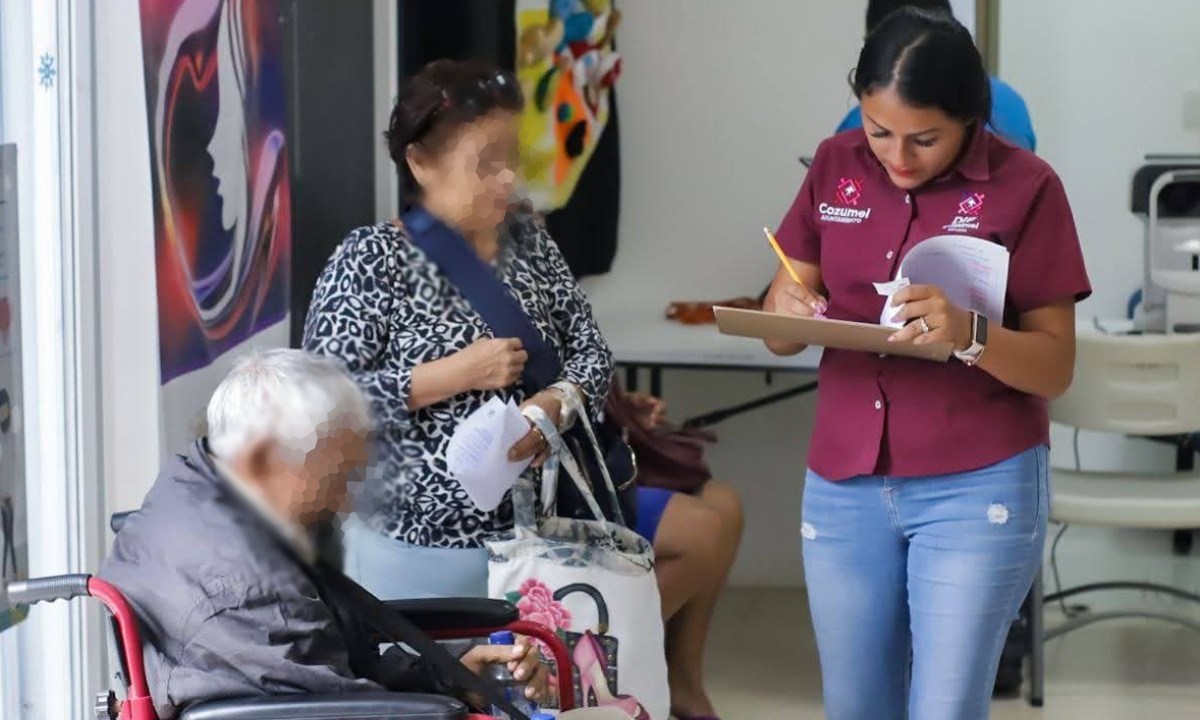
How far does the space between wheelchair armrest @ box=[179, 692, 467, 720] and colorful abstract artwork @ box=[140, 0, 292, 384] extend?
0.85 meters

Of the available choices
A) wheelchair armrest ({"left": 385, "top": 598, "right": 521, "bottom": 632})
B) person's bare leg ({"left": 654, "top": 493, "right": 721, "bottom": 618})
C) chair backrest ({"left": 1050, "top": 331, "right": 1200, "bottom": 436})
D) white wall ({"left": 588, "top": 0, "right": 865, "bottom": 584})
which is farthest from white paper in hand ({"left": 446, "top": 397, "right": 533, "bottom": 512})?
white wall ({"left": 588, "top": 0, "right": 865, "bottom": 584})

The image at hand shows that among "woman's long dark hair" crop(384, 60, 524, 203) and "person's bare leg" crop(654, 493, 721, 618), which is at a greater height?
"woman's long dark hair" crop(384, 60, 524, 203)

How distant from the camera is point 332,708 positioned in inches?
62.6

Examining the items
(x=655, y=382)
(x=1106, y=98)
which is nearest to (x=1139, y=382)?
(x=655, y=382)

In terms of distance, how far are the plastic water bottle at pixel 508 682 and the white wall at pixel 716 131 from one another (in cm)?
253

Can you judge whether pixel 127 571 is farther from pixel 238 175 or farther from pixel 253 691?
pixel 238 175

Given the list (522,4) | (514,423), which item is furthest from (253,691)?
(522,4)

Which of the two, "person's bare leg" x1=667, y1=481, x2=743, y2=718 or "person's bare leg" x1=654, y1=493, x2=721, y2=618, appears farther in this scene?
"person's bare leg" x1=667, y1=481, x2=743, y2=718

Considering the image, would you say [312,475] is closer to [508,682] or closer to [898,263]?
[508,682]

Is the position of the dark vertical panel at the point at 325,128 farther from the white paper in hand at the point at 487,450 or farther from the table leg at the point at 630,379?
the white paper in hand at the point at 487,450

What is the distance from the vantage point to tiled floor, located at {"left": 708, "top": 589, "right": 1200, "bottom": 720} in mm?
3461

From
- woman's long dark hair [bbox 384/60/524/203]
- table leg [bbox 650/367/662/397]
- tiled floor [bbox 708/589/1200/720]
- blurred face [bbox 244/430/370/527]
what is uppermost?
woman's long dark hair [bbox 384/60/524/203]

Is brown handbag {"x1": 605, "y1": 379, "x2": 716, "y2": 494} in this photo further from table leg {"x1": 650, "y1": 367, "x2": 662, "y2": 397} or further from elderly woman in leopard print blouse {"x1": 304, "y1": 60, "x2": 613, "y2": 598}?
elderly woman in leopard print blouse {"x1": 304, "y1": 60, "x2": 613, "y2": 598}

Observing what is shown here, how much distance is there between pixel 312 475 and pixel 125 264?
1.31 m
